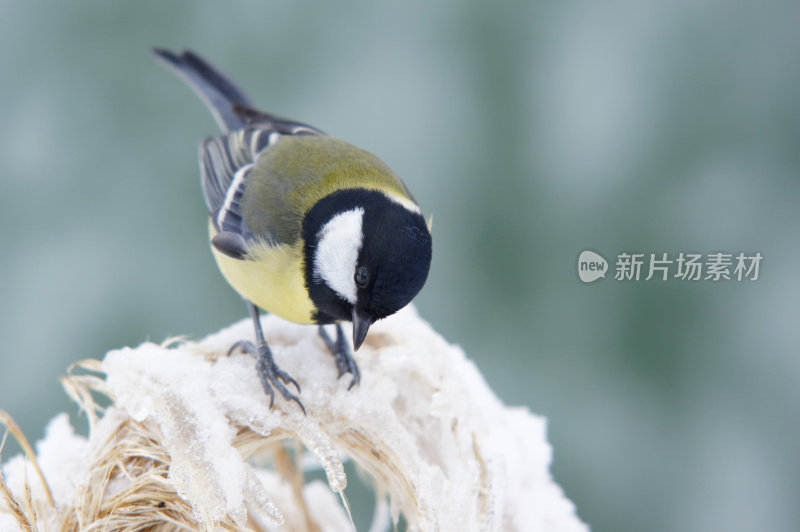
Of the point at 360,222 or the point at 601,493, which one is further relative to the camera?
the point at 601,493

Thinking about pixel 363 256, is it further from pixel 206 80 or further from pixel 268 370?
pixel 206 80

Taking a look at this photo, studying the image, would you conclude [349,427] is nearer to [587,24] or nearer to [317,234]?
[317,234]

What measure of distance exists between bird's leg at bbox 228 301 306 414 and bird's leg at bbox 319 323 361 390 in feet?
0.23

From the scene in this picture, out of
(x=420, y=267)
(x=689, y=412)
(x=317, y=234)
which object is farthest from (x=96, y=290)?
(x=689, y=412)

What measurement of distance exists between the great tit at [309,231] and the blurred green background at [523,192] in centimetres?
53

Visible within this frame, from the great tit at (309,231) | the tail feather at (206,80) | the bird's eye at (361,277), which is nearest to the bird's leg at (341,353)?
the great tit at (309,231)

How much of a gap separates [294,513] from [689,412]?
1.09 meters

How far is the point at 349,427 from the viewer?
0.77m

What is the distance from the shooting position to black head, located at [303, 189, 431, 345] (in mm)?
836

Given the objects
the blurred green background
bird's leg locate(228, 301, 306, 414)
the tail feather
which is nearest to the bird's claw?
bird's leg locate(228, 301, 306, 414)

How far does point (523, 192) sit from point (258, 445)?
45.3 inches

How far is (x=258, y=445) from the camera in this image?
0.80 meters

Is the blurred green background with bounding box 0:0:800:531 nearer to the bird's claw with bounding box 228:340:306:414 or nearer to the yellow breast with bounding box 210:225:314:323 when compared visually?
the yellow breast with bounding box 210:225:314:323

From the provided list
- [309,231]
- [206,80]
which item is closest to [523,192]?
[206,80]
